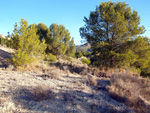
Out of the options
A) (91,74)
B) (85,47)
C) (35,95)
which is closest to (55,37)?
(85,47)

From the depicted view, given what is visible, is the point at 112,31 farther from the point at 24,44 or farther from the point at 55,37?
the point at 55,37

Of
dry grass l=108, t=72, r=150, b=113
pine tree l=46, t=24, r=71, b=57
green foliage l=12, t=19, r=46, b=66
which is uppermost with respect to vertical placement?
pine tree l=46, t=24, r=71, b=57

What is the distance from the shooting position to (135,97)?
3834 millimetres

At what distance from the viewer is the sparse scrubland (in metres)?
3.11

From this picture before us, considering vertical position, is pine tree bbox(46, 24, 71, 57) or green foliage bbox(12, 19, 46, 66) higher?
pine tree bbox(46, 24, 71, 57)

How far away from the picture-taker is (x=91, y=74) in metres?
7.89

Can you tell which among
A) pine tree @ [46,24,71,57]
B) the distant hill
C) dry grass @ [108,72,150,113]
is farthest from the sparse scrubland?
pine tree @ [46,24,71,57]

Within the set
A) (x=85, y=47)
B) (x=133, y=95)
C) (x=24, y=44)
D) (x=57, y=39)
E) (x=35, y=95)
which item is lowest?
(x=133, y=95)

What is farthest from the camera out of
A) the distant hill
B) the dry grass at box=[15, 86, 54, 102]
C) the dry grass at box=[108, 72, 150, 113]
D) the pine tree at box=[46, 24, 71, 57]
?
the pine tree at box=[46, 24, 71, 57]

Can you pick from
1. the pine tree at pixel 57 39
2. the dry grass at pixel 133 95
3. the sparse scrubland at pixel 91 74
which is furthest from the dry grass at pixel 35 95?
the pine tree at pixel 57 39

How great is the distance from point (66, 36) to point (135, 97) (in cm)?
1782

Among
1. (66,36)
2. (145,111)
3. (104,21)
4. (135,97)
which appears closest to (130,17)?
(104,21)

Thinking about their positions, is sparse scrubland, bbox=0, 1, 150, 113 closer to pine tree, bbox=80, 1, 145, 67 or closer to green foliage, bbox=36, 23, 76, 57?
pine tree, bbox=80, 1, 145, 67

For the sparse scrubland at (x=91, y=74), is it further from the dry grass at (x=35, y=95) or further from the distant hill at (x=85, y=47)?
the distant hill at (x=85, y=47)
